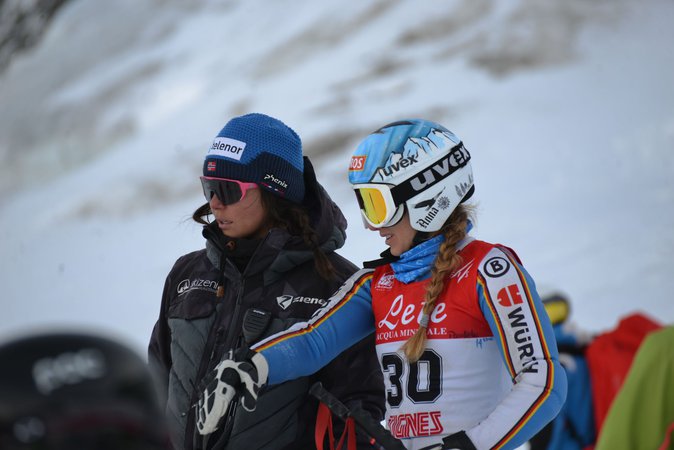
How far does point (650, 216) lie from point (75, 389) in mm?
11028

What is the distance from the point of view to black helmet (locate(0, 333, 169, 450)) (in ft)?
4.53

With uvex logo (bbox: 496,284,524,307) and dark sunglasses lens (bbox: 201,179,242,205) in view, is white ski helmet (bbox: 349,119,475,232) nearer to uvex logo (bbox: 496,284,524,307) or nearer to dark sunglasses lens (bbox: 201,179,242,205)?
uvex logo (bbox: 496,284,524,307)

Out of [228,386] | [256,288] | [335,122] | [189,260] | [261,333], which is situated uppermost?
[335,122]

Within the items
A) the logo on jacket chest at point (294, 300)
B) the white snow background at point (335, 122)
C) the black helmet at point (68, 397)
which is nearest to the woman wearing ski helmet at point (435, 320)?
the logo on jacket chest at point (294, 300)

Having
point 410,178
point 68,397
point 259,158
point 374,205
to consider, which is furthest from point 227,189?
point 68,397

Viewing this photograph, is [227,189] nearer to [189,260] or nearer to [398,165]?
[189,260]

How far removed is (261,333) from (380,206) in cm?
61

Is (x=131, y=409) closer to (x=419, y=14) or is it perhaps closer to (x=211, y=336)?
(x=211, y=336)

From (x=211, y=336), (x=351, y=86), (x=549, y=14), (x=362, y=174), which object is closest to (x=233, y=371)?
(x=211, y=336)

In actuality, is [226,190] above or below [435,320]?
above

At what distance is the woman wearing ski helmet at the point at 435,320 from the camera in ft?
8.47

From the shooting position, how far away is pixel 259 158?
3.39 meters

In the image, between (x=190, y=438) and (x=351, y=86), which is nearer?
(x=190, y=438)

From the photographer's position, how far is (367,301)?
10.1 ft
